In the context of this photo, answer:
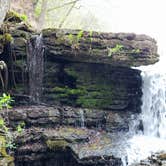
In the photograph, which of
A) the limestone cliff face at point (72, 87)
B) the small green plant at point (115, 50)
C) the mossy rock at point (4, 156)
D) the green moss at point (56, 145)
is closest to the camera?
the mossy rock at point (4, 156)

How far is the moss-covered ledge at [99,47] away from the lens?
1236 centimetres

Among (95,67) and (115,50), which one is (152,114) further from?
(115,50)

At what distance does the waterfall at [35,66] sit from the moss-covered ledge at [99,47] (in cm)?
28

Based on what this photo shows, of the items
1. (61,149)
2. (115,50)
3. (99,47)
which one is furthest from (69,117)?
(115,50)

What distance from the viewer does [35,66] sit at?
1272 centimetres

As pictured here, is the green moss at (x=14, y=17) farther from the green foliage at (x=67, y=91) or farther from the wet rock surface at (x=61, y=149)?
the wet rock surface at (x=61, y=149)

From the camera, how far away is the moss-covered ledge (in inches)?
→ 487

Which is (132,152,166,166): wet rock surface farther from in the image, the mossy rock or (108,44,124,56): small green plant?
(108,44,124,56): small green plant

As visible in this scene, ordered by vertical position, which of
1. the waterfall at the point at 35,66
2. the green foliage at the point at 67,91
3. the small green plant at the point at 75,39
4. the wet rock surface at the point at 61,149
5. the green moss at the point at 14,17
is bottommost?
the wet rock surface at the point at 61,149

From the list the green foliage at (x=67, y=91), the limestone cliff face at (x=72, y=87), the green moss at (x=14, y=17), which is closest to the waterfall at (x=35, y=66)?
the limestone cliff face at (x=72, y=87)

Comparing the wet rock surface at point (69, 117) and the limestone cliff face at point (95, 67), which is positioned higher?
the limestone cliff face at point (95, 67)

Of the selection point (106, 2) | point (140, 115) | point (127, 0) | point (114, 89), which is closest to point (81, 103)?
point (114, 89)

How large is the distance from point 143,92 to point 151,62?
1.99 m

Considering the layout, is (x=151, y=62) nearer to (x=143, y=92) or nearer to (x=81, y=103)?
(x=143, y=92)
